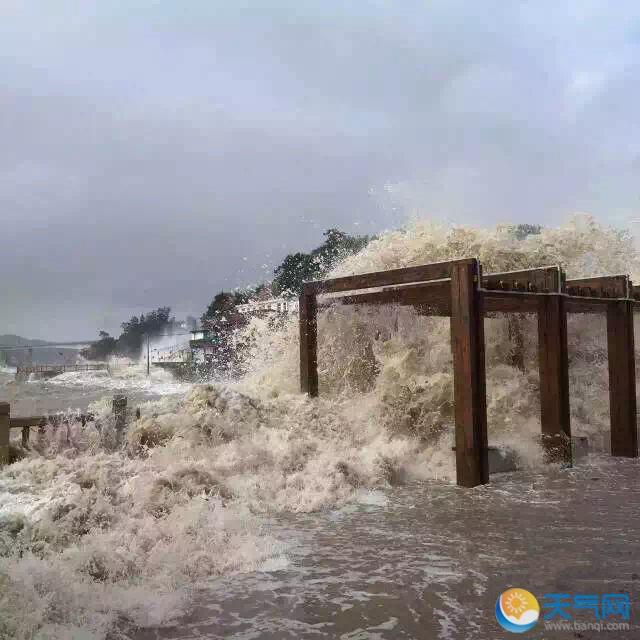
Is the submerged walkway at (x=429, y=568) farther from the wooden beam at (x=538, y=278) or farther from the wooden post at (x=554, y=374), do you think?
the wooden beam at (x=538, y=278)

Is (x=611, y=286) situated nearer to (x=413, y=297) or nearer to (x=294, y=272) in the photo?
(x=413, y=297)

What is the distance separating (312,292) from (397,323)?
2.67 m

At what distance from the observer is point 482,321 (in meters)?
8.84

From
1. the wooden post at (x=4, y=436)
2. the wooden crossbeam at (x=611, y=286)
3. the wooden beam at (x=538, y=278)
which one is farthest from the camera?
the wooden crossbeam at (x=611, y=286)

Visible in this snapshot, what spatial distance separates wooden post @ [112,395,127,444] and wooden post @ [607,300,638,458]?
8.25m

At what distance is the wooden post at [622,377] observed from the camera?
11.0 m

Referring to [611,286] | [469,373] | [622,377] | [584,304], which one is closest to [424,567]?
[469,373]

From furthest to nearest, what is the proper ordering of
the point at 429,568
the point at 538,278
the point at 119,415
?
1. the point at 538,278
2. the point at 119,415
3. the point at 429,568

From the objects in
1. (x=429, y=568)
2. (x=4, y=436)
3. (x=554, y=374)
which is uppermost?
(x=554, y=374)

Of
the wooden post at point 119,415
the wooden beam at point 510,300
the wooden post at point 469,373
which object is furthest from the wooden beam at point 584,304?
the wooden post at point 119,415

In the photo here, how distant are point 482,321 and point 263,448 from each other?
12.6ft

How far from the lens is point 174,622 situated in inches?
178

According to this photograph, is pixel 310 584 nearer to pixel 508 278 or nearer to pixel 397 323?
pixel 508 278

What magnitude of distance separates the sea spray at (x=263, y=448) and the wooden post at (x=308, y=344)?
430mm
